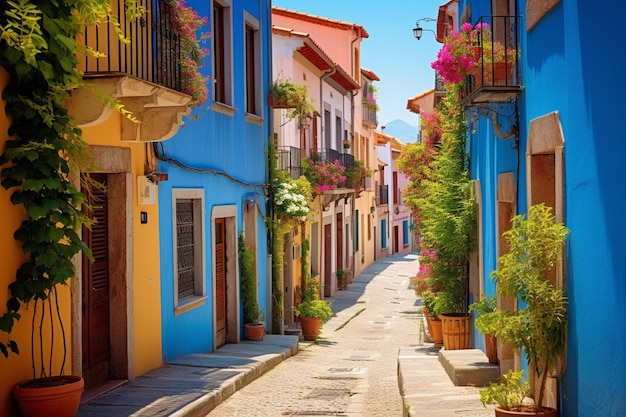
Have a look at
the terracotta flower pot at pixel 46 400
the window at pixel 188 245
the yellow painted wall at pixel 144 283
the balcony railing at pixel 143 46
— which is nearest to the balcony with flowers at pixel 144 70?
the balcony railing at pixel 143 46

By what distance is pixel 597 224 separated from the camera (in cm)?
555

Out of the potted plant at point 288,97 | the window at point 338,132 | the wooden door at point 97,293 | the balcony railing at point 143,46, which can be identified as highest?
the window at point 338,132

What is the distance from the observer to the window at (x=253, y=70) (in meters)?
16.1

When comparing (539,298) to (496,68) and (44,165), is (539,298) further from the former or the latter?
(44,165)

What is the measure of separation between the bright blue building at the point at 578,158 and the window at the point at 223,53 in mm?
6055

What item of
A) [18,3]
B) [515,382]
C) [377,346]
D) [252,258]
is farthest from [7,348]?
[377,346]

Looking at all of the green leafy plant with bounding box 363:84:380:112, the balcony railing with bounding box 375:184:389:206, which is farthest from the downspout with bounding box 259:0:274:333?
the balcony railing with bounding box 375:184:389:206

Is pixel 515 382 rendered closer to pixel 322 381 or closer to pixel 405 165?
pixel 322 381

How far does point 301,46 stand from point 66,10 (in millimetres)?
14985

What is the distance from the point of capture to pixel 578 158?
237 inches

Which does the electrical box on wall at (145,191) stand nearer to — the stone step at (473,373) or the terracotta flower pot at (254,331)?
the stone step at (473,373)

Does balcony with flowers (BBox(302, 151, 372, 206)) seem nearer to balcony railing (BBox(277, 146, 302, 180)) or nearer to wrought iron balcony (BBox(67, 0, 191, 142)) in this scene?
balcony railing (BBox(277, 146, 302, 180))

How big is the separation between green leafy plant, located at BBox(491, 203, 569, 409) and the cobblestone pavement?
3488mm

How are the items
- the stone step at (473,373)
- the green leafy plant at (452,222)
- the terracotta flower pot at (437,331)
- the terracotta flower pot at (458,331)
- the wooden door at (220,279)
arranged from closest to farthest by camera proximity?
the stone step at (473,373) → the green leafy plant at (452,222) → the terracotta flower pot at (458,331) → the wooden door at (220,279) → the terracotta flower pot at (437,331)
